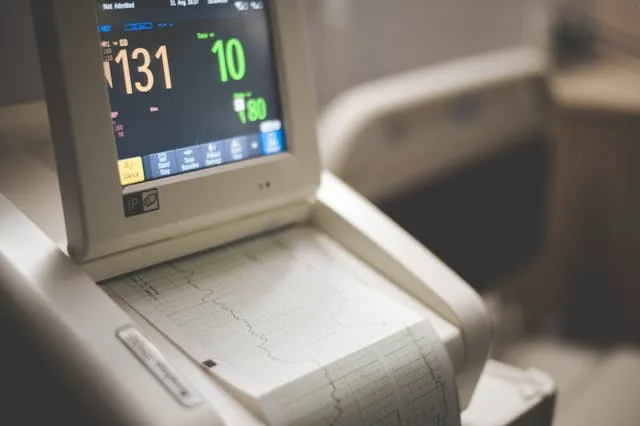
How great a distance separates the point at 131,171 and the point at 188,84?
99mm

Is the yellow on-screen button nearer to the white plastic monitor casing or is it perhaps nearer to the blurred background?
the white plastic monitor casing

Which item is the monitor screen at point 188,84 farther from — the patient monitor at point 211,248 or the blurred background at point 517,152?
the blurred background at point 517,152

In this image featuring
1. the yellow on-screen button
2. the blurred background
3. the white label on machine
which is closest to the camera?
the white label on machine

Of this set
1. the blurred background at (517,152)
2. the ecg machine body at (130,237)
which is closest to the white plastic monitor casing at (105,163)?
the ecg machine body at (130,237)

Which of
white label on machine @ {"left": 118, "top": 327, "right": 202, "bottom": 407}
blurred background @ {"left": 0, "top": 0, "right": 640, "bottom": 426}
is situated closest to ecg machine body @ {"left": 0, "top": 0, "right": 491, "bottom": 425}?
white label on machine @ {"left": 118, "top": 327, "right": 202, "bottom": 407}

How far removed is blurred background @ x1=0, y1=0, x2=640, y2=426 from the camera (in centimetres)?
143

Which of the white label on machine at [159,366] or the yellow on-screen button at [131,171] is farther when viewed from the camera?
the yellow on-screen button at [131,171]

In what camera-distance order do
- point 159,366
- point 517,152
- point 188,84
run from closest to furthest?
point 159,366 < point 188,84 < point 517,152

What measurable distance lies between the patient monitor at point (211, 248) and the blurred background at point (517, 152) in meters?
0.50

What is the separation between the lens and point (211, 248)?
0.78m

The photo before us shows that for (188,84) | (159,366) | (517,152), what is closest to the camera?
(159,366)

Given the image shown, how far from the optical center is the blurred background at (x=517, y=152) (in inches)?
56.4

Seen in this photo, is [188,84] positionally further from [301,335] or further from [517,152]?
[517,152]

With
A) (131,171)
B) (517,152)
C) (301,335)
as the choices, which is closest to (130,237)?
(131,171)
